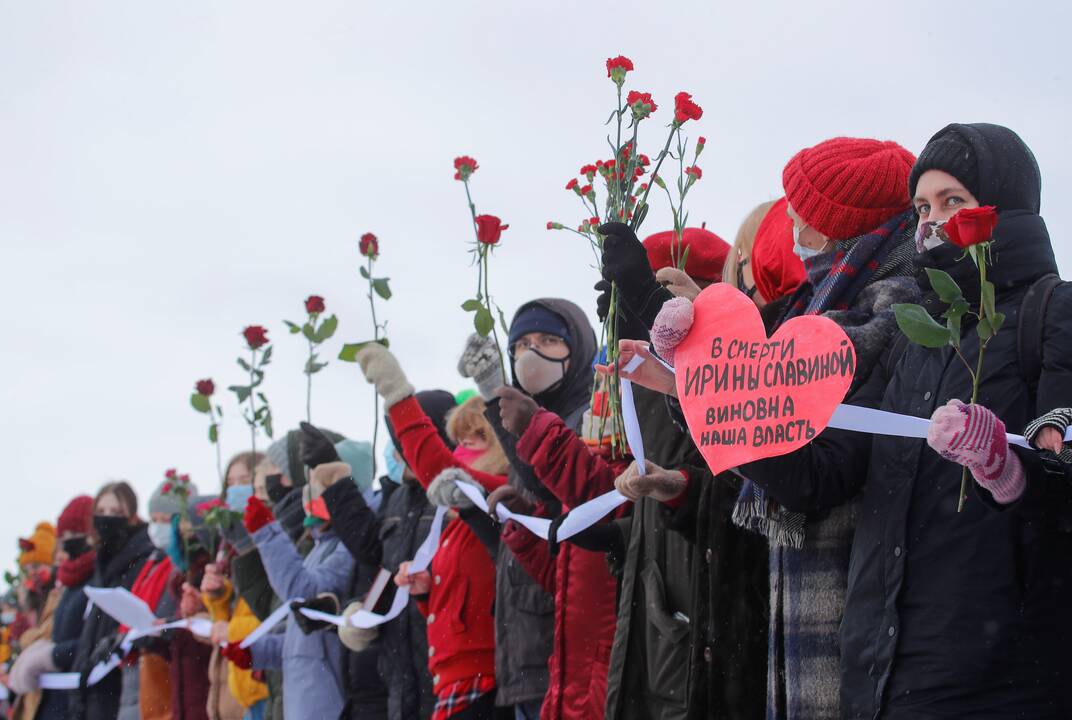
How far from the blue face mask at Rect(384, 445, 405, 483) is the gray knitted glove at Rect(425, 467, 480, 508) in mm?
1380

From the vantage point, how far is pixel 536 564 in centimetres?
496

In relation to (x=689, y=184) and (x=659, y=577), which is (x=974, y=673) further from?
(x=689, y=184)

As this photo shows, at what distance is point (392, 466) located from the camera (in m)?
7.15

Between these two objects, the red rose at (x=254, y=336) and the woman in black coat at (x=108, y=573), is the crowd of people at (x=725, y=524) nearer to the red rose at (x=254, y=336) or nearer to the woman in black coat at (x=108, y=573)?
the red rose at (x=254, y=336)

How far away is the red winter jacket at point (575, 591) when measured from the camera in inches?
177

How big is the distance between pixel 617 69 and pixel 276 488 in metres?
4.68

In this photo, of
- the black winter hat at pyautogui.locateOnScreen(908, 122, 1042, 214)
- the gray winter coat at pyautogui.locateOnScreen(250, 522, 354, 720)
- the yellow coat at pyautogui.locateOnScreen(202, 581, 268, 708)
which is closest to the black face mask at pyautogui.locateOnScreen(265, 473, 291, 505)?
the yellow coat at pyautogui.locateOnScreen(202, 581, 268, 708)

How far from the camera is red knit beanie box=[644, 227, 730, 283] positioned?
4.86 metres

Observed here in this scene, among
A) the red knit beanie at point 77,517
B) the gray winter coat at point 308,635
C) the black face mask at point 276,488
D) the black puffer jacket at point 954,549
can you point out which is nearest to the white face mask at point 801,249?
the black puffer jacket at point 954,549

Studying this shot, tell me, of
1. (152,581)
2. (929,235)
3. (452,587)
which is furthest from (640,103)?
(152,581)

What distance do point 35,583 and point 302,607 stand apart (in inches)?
279

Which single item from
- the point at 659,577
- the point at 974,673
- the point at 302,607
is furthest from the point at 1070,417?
the point at 302,607

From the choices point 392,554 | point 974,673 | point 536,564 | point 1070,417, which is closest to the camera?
point 1070,417

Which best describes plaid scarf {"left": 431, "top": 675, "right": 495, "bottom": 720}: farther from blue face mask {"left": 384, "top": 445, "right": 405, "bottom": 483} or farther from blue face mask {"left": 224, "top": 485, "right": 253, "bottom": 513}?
blue face mask {"left": 224, "top": 485, "right": 253, "bottom": 513}
